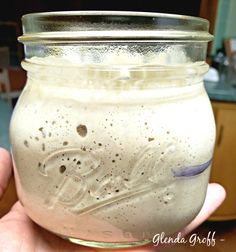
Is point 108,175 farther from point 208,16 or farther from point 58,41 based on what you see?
point 208,16

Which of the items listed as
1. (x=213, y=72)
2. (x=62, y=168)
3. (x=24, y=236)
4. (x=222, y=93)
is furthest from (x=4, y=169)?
(x=213, y=72)

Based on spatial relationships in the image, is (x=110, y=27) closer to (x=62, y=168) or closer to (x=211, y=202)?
(x=62, y=168)

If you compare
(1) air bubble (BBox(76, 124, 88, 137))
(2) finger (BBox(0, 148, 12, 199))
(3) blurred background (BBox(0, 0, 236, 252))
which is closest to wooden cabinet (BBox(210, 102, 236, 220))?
(3) blurred background (BBox(0, 0, 236, 252))

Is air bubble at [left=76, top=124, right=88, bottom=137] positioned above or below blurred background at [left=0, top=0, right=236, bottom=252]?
above

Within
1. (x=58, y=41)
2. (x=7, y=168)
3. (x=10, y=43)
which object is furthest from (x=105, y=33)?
(x=10, y=43)

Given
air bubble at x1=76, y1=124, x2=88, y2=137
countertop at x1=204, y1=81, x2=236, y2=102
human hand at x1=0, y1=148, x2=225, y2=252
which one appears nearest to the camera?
air bubble at x1=76, y1=124, x2=88, y2=137

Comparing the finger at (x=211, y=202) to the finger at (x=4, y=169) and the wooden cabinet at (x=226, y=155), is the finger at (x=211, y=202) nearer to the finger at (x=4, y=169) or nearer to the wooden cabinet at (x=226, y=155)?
the finger at (x=4, y=169)

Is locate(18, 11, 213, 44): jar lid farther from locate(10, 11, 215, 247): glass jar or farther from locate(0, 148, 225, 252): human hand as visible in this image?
locate(0, 148, 225, 252): human hand
